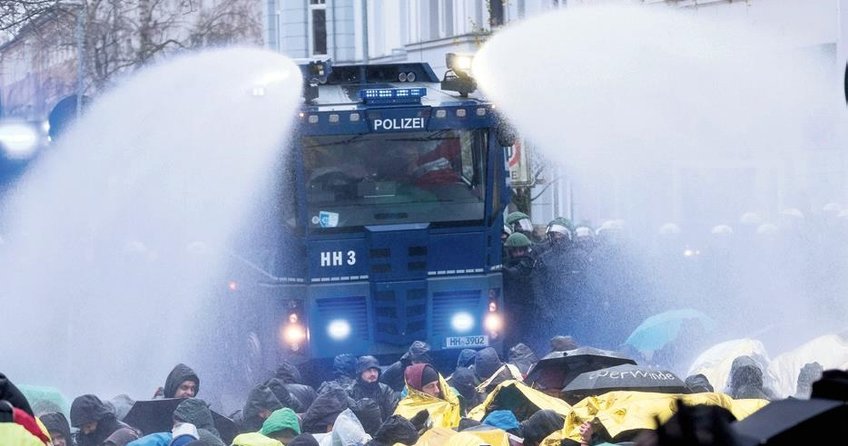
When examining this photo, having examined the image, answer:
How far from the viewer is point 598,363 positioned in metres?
9.45

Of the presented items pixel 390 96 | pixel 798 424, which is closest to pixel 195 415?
pixel 390 96

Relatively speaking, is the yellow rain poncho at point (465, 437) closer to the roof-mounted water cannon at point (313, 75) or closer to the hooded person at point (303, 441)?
the hooded person at point (303, 441)

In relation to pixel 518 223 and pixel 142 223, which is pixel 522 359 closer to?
pixel 142 223

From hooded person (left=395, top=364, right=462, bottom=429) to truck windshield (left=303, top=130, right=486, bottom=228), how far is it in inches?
88.1

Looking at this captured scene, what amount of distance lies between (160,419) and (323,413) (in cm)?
98

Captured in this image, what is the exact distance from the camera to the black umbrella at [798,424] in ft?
7.88

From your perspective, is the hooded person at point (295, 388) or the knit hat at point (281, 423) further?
the hooded person at point (295, 388)

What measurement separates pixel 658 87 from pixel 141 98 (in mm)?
5073

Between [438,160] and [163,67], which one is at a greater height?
[163,67]

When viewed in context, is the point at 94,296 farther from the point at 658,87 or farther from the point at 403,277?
the point at 658,87

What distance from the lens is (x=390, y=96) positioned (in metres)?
11.8

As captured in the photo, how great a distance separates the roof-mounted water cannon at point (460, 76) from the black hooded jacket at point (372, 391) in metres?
2.80

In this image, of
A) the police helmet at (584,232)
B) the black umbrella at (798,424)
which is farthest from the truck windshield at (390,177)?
the black umbrella at (798,424)

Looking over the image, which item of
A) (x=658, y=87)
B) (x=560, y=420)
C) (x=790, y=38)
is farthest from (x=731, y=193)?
(x=560, y=420)
